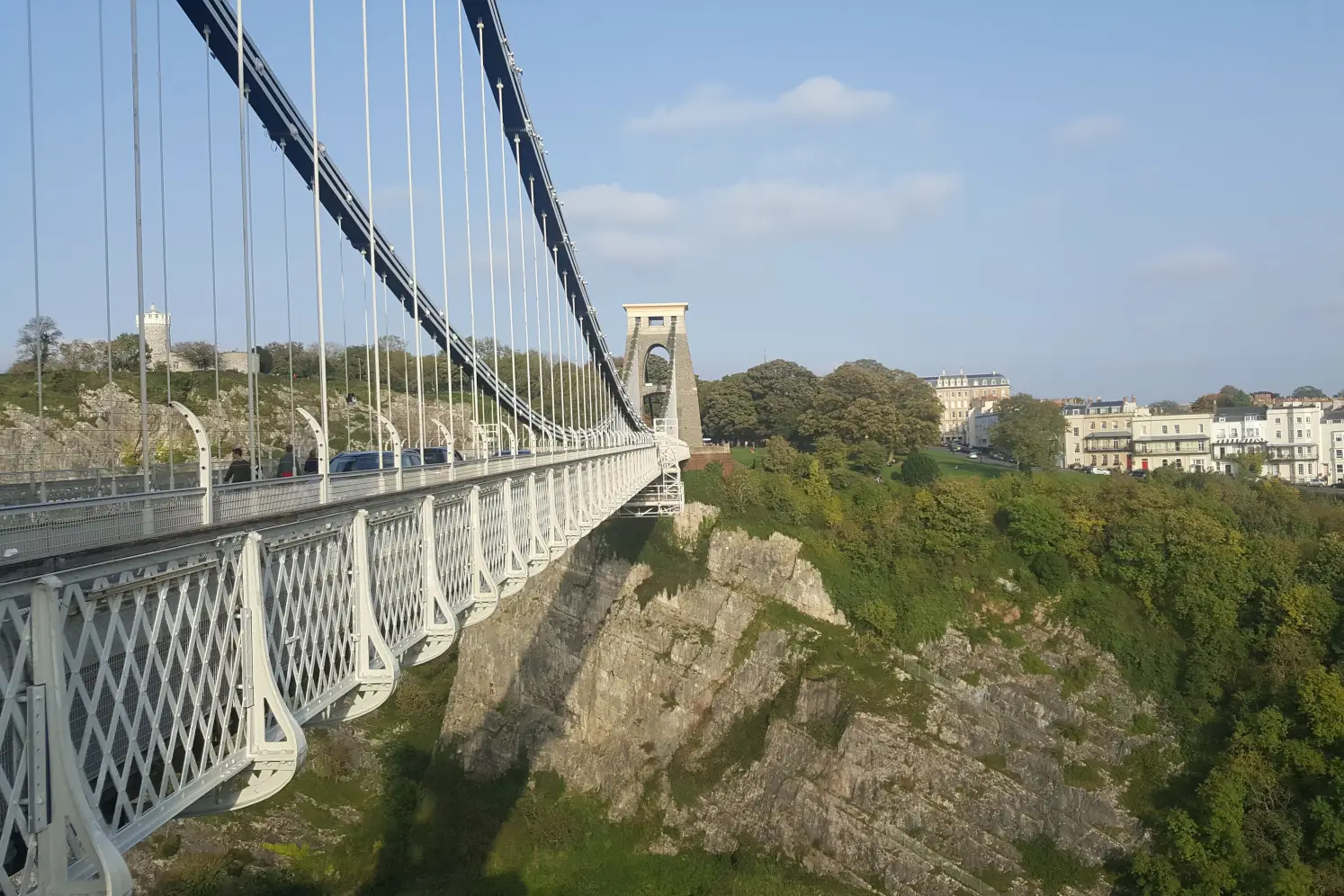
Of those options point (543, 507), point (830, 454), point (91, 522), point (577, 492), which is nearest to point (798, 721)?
point (830, 454)

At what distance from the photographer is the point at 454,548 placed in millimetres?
9680

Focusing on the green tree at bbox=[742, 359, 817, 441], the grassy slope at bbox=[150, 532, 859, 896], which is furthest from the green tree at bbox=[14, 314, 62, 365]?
the green tree at bbox=[742, 359, 817, 441]

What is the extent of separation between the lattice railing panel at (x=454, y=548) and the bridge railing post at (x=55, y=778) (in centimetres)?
510

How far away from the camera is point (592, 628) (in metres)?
31.0

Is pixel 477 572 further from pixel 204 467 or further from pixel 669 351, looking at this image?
pixel 669 351

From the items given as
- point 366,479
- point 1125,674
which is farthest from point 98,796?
point 1125,674

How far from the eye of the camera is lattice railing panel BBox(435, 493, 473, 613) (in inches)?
360

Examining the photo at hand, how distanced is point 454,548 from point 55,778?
19.6ft

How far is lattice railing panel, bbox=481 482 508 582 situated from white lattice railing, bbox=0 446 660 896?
68.2 inches

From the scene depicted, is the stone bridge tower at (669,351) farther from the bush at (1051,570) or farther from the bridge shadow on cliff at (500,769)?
the bush at (1051,570)

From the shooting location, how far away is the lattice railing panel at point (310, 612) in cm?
568

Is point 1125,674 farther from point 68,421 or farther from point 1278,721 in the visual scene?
point 68,421

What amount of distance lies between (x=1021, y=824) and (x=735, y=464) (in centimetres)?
1632

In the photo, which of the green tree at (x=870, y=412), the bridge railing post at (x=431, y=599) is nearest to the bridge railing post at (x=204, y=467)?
the bridge railing post at (x=431, y=599)
